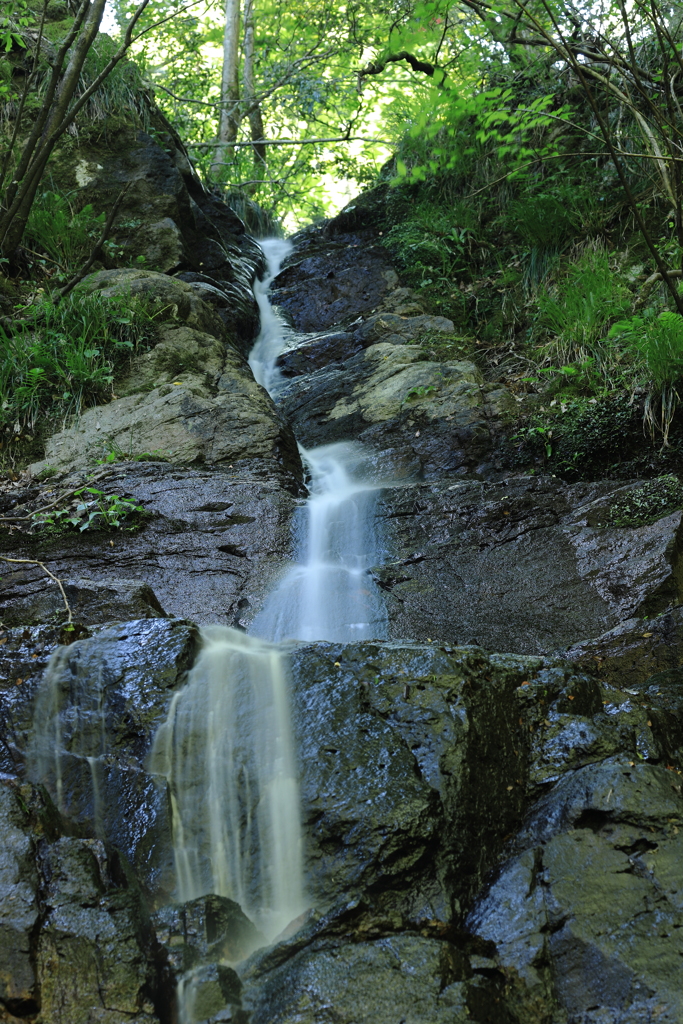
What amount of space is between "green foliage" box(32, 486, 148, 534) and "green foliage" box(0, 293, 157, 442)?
1.46 metres

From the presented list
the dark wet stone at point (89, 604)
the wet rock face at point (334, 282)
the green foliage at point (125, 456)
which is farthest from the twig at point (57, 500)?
the wet rock face at point (334, 282)

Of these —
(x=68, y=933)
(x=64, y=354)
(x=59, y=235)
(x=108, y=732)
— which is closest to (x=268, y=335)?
(x=59, y=235)

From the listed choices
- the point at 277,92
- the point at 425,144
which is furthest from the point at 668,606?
the point at 277,92

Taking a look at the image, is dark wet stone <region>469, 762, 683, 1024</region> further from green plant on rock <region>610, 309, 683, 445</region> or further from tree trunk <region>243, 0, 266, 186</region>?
tree trunk <region>243, 0, 266, 186</region>

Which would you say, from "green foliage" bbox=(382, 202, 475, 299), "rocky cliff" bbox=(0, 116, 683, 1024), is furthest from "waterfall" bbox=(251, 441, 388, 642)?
"green foliage" bbox=(382, 202, 475, 299)

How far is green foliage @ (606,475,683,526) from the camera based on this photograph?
13.9 ft

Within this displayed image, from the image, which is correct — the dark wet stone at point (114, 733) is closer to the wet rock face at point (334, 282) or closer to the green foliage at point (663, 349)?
the green foliage at point (663, 349)

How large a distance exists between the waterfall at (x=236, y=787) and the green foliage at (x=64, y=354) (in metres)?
3.76

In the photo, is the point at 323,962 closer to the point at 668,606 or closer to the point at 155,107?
the point at 668,606

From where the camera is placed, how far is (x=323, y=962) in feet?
7.48

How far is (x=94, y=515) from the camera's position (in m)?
4.64

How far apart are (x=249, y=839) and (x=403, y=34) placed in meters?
5.56

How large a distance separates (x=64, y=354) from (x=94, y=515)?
2.24 m

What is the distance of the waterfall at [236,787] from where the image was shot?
265 centimetres
